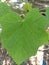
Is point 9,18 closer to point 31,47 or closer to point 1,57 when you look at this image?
point 31,47

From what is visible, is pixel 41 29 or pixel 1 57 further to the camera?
pixel 1 57

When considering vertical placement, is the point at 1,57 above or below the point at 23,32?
above

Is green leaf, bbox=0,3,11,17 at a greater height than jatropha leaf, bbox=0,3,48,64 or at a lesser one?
greater

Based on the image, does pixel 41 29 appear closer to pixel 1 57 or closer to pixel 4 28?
pixel 4 28

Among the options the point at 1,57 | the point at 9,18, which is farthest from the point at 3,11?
the point at 1,57

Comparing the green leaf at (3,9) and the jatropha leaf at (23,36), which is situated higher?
the green leaf at (3,9)

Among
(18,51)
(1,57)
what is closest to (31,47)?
(18,51)
